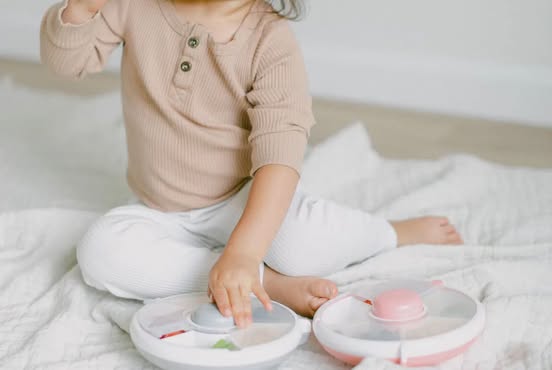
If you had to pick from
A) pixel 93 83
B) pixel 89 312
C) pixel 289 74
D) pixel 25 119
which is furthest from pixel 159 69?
pixel 93 83

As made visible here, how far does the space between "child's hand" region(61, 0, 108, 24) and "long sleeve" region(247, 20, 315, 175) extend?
0.65 feet

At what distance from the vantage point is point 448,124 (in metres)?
2.14

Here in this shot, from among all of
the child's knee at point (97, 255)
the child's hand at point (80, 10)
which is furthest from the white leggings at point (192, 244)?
the child's hand at point (80, 10)

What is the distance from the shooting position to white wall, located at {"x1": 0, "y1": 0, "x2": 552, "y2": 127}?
83.8 inches

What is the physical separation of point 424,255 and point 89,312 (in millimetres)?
457

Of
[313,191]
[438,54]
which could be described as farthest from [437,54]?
[313,191]

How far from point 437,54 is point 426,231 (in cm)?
108

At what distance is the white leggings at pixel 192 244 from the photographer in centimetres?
104

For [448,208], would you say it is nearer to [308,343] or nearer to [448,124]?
[308,343]

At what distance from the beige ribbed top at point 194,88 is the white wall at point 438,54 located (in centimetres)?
117

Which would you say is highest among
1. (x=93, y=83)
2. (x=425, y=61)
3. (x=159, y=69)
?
(x=159, y=69)

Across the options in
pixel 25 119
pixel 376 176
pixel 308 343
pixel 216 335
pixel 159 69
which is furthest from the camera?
pixel 25 119

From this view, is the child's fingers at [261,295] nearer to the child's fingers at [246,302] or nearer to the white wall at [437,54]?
the child's fingers at [246,302]

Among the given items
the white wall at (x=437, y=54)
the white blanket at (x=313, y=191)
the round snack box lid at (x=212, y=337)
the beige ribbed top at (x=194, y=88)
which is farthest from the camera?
the white wall at (x=437, y=54)
